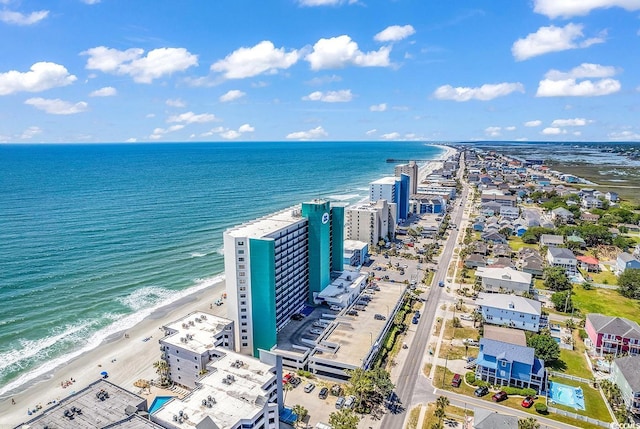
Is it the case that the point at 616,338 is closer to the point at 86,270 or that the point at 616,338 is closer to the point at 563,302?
the point at 563,302

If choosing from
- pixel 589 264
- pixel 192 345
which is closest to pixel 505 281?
pixel 589 264

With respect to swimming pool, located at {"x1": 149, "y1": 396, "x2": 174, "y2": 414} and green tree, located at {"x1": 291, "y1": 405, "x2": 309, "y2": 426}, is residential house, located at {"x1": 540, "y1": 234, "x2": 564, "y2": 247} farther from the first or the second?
swimming pool, located at {"x1": 149, "y1": 396, "x2": 174, "y2": 414}

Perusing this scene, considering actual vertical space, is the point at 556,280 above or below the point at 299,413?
above

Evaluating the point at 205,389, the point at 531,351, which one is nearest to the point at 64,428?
the point at 205,389

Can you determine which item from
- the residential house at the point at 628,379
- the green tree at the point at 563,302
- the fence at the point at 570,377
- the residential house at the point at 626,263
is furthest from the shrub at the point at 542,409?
the residential house at the point at 626,263

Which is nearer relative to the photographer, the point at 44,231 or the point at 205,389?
the point at 205,389

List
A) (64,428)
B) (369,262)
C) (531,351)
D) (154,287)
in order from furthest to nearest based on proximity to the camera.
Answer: (369,262), (154,287), (531,351), (64,428)

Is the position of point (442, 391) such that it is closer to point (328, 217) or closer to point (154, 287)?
point (328, 217)
